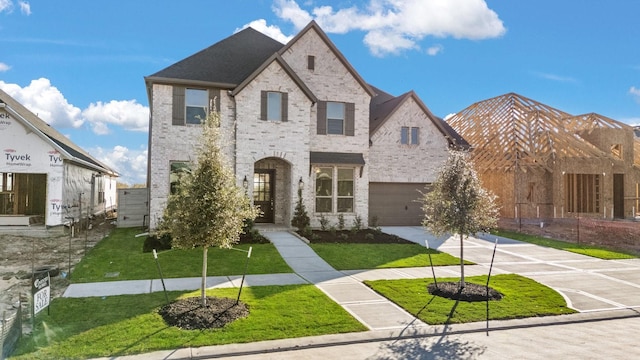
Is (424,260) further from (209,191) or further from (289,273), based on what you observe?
(209,191)

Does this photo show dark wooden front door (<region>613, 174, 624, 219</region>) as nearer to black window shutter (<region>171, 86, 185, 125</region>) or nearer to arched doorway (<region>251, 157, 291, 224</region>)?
arched doorway (<region>251, 157, 291, 224</region>)

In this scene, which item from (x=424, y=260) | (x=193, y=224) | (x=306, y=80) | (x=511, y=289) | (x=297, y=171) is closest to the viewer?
(x=193, y=224)

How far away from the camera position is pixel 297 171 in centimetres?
1881

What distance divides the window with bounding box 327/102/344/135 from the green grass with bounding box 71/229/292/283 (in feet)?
24.7

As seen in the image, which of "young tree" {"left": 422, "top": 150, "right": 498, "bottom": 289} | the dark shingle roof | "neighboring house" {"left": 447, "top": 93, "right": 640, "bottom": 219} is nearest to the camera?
"young tree" {"left": 422, "top": 150, "right": 498, "bottom": 289}

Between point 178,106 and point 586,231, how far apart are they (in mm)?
20837

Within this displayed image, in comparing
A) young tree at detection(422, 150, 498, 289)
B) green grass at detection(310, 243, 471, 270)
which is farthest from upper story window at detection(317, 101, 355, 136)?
young tree at detection(422, 150, 498, 289)

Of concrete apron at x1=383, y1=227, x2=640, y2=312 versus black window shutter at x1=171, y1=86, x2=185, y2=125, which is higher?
black window shutter at x1=171, y1=86, x2=185, y2=125

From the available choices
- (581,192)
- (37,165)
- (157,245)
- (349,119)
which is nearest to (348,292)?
(157,245)

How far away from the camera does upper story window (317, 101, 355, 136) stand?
20.1m

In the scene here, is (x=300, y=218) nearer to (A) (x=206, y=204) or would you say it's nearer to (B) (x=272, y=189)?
(B) (x=272, y=189)

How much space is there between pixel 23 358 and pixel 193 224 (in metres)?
3.17

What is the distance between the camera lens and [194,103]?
17.8 m

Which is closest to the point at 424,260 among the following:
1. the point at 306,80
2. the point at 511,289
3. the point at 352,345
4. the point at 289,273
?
the point at 511,289
